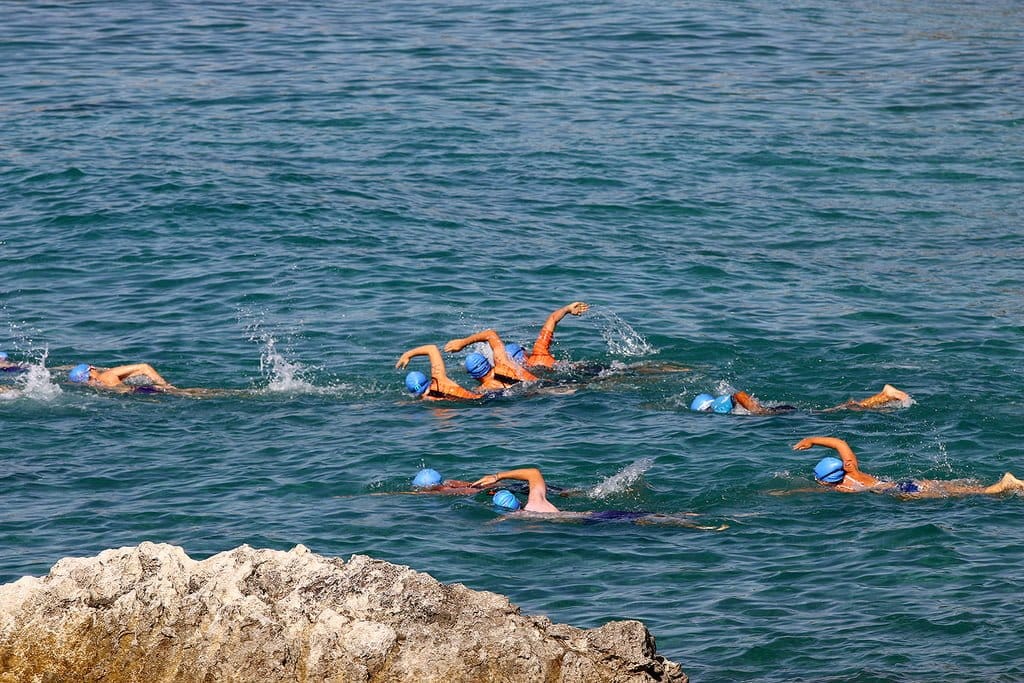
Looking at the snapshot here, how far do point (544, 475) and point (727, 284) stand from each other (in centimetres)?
765

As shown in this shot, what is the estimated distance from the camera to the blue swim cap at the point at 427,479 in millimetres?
15031

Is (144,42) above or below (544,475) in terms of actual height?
above

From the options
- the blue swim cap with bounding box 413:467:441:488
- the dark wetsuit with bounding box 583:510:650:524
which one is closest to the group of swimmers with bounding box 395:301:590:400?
the blue swim cap with bounding box 413:467:441:488

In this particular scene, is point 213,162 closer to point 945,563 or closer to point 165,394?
point 165,394

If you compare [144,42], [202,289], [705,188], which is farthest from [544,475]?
[144,42]

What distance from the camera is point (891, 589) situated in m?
12.6

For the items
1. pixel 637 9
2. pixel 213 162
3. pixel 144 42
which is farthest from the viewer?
pixel 637 9

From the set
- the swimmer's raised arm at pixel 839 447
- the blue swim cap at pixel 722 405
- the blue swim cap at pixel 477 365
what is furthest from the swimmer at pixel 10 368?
the swimmer's raised arm at pixel 839 447

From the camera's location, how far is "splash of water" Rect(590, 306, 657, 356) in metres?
19.5

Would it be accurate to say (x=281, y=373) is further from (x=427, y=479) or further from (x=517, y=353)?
(x=427, y=479)

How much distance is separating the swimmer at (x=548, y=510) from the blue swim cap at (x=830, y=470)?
1456 mm

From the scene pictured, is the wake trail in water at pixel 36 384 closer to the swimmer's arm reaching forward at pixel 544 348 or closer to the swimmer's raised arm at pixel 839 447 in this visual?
the swimmer's arm reaching forward at pixel 544 348

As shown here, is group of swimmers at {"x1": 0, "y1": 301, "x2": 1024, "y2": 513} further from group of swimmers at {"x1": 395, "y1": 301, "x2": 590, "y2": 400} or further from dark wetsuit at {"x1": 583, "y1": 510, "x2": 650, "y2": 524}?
dark wetsuit at {"x1": 583, "y1": 510, "x2": 650, "y2": 524}

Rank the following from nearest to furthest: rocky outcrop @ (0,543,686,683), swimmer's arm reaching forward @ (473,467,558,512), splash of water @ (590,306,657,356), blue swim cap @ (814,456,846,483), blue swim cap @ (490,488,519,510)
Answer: rocky outcrop @ (0,543,686,683) → swimmer's arm reaching forward @ (473,467,558,512) → blue swim cap @ (490,488,519,510) → blue swim cap @ (814,456,846,483) → splash of water @ (590,306,657,356)
